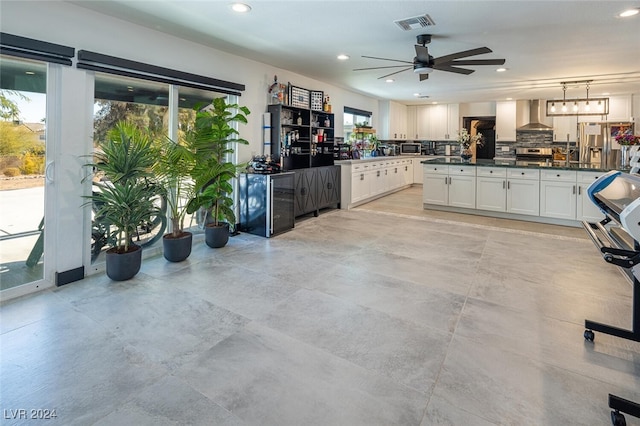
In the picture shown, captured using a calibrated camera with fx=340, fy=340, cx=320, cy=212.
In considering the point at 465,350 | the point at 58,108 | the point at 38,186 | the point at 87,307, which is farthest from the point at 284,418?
the point at 58,108

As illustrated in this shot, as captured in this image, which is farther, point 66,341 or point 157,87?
point 157,87

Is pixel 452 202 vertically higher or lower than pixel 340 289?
higher

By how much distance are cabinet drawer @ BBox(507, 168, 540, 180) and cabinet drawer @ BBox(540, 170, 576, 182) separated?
0.28 ft

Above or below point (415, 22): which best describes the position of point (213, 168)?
below

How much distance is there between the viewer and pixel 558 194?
5.56 meters

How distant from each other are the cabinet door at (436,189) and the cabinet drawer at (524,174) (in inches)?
43.5

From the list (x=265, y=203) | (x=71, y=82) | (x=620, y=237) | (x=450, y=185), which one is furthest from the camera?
(x=450, y=185)

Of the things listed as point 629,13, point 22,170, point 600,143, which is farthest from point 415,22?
point 600,143

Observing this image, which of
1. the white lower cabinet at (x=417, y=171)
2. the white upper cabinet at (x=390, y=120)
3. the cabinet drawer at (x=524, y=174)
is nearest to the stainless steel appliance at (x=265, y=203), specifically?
the cabinet drawer at (x=524, y=174)

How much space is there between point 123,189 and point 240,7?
80.4 inches

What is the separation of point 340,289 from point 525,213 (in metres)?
4.42

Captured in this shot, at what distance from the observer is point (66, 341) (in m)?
2.27

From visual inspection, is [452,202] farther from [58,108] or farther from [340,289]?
[58,108]

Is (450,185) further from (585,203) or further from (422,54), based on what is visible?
(422,54)
